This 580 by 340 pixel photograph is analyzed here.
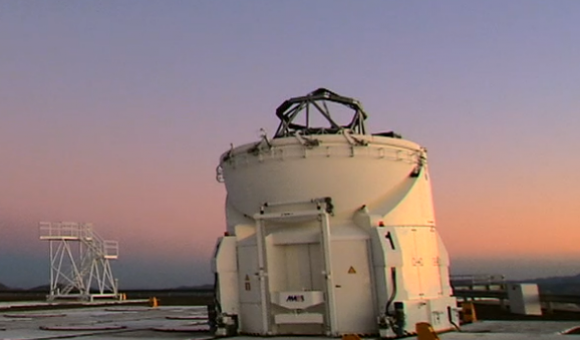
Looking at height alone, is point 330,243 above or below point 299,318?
above

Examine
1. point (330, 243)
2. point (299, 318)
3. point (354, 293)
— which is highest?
point (330, 243)

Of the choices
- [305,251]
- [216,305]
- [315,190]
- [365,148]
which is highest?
[365,148]

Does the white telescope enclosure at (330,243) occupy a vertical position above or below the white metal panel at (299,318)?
above

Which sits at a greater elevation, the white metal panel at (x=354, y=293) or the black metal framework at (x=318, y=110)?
the black metal framework at (x=318, y=110)

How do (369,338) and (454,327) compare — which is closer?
(369,338)

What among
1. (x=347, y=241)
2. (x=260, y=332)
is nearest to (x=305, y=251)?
(x=347, y=241)

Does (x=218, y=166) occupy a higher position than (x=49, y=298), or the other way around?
(x=218, y=166)

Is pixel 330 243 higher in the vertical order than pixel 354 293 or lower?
higher

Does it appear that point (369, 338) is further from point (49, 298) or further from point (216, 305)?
point (49, 298)

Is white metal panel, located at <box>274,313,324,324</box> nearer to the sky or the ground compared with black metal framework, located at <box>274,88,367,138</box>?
nearer to the ground

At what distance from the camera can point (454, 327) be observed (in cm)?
1538

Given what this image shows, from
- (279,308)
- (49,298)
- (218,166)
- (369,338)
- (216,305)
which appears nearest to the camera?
(369,338)

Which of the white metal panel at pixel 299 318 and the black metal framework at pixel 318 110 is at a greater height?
the black metal framework at pixel 318 110

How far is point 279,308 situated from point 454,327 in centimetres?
481
